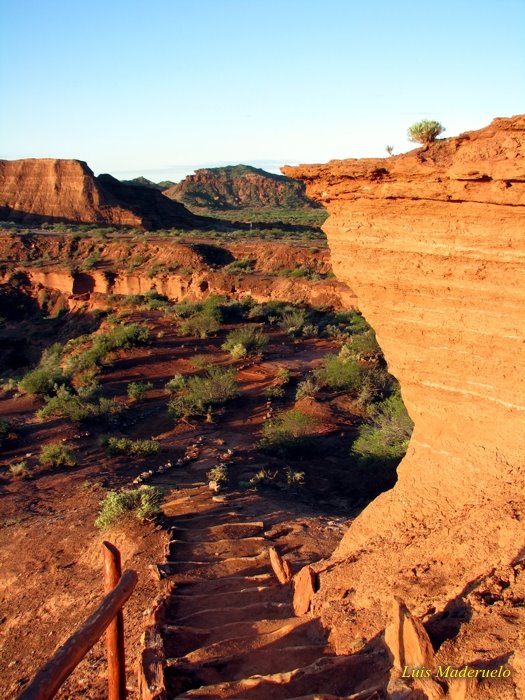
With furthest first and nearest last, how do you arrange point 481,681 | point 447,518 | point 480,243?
point 447,518, point 480,243, point 481,681

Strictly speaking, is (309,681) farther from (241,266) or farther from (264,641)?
(241,266)

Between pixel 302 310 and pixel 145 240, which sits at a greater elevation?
pixel 145 240

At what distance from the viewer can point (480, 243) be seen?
4422mm

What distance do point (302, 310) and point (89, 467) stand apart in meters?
12.6

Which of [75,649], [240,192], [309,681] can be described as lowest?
[309,681]

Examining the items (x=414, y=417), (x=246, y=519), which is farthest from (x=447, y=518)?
(x=246, y=519)

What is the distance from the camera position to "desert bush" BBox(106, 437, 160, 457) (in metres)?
11.3

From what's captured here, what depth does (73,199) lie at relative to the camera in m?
50.8

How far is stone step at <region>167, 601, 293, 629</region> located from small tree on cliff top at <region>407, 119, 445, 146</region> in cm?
395

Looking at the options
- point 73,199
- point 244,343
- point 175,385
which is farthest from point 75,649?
point 73,199

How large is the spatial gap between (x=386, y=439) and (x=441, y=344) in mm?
5615

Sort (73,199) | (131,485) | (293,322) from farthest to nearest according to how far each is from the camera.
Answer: (73,199) → (293,322) → (131,485)

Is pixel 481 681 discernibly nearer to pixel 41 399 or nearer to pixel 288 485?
pixel 288 485

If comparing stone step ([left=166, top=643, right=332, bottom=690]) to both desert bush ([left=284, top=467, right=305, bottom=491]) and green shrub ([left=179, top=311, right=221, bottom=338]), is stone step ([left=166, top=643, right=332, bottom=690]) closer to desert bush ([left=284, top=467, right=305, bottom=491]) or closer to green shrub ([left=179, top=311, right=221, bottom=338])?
desert bush ([left=284, top=467, right=305, bottom=491])
